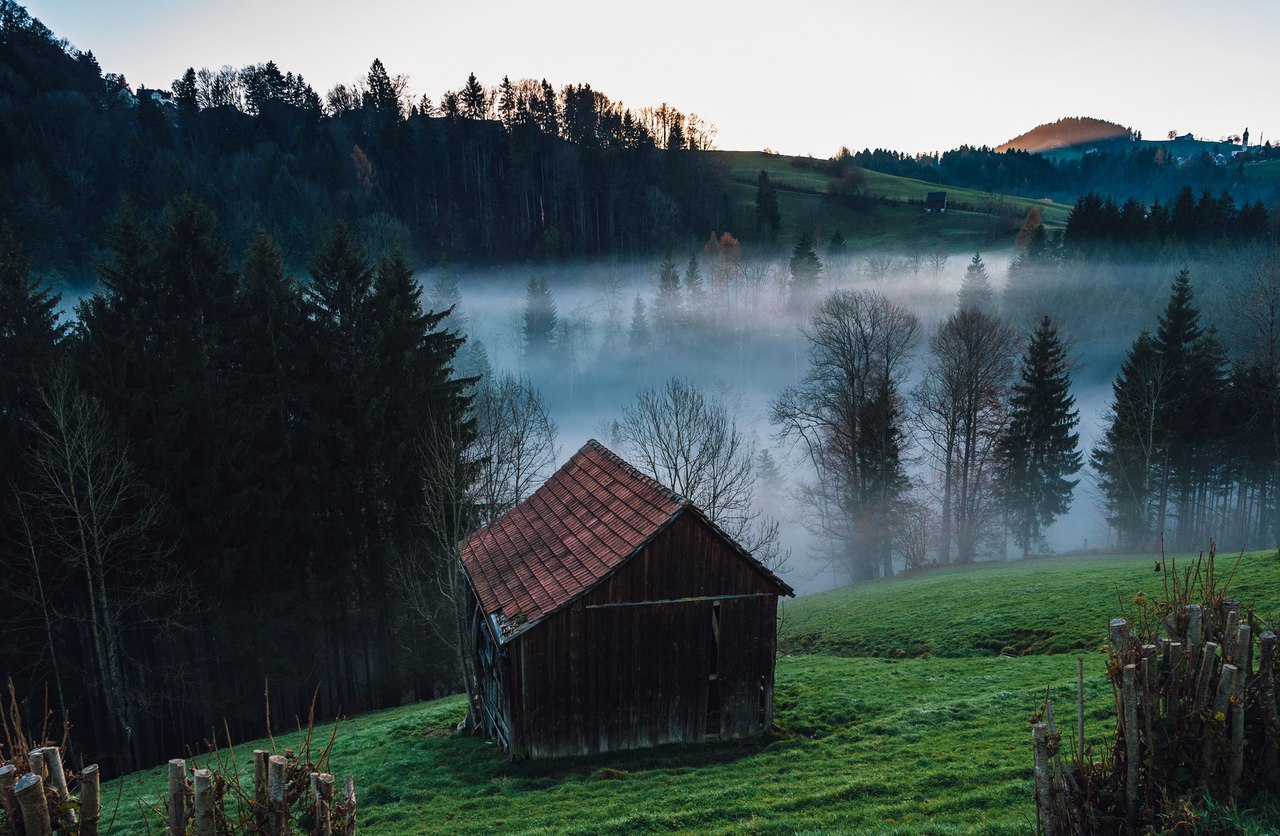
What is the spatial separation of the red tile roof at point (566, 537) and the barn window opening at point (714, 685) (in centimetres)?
243

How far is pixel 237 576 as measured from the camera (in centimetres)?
2688

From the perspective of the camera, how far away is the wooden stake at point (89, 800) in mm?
4785

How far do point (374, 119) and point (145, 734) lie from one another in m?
111

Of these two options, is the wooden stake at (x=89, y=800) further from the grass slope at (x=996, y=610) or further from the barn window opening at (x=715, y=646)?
the grass slope at (x=996, y=610)

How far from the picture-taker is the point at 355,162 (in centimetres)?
10369

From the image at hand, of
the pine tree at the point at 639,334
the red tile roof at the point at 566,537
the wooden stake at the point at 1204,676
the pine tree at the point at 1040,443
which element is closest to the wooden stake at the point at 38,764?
the wooden stake at the point at 1204,676

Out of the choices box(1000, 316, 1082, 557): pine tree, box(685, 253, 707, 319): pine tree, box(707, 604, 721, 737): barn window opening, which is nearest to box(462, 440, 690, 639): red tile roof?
box(707, 604, 721, 737): barn window opening

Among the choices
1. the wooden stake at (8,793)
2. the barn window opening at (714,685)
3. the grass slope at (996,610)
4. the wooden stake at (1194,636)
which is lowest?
the grass slope at (996,610)

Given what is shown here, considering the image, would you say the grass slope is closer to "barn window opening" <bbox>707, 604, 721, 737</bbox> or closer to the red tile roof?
"barn window opening" <bbox>707, 604, 721, 737</bbox>

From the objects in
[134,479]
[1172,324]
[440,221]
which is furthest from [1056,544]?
[440,221]

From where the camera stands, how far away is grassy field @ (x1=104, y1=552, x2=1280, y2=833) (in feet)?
34.3

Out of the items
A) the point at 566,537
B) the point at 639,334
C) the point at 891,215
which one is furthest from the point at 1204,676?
the point at 891,215

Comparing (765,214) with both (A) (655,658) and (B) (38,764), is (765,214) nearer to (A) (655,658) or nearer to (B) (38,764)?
(A) (655,658)

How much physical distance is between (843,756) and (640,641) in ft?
14.4
